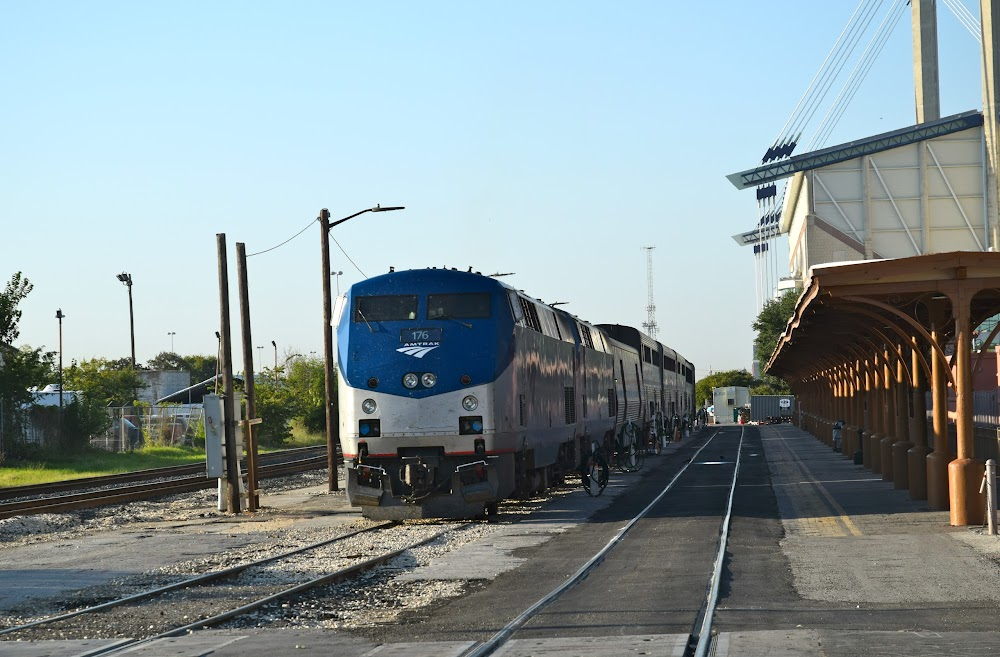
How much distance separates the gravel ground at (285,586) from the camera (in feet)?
37.8

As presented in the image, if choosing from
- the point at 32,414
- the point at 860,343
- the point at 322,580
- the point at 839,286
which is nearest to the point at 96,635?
the point at 322,580

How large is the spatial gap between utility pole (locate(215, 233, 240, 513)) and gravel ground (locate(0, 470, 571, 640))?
8.30ft

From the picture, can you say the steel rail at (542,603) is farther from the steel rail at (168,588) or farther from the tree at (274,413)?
the tree at (274,413)

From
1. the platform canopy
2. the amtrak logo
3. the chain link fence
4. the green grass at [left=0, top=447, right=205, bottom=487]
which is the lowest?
the green grass at [left=0, top=447, right=205, bottom=487]

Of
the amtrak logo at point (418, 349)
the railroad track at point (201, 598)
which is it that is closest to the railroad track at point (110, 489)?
the amtrak logo at point (418, 349)

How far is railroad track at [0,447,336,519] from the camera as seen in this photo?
2594cm

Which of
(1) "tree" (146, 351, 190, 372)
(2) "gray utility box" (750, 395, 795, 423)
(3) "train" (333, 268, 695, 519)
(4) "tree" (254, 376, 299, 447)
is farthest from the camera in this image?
(1) "tree" (146, 351, 190, 372)

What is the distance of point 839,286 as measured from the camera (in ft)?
60.9

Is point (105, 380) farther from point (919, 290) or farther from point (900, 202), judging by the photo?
point (919, 290)

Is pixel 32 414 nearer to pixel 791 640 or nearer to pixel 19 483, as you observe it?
pixel 19 483

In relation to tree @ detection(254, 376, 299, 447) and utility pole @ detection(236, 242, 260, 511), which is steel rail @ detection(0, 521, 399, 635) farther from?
tree @ detection(254, 376, 299, 447)

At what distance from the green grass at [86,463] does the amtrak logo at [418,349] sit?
21.5 m

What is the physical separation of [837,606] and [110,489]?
2441 centimetres

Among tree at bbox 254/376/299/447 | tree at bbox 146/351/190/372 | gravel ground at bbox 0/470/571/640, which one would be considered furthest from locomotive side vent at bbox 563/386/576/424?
tree at bbox 146/351/190/372
